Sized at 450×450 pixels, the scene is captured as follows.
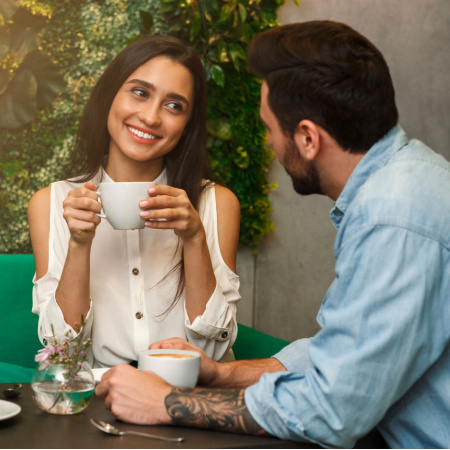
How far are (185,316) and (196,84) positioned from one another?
75 centimetres

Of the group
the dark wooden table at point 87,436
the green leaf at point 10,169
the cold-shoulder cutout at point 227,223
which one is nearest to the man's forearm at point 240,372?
the dark wooden table at point 87,436

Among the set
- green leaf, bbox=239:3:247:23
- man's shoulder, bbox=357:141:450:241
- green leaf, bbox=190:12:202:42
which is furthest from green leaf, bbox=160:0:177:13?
man's shoulder, bbox=357:141:450:241

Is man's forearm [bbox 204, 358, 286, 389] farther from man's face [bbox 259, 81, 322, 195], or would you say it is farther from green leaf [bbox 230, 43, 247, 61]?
green leaf [bbox 230, 43, 247, 61]

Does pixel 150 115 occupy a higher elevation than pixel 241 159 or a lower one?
higher

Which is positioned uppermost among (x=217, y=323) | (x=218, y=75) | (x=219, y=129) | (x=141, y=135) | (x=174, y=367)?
(x=218, y=75)

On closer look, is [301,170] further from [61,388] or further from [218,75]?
[218,75]

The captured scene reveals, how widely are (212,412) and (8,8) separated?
262cm

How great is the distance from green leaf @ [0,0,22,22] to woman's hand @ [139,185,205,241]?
6.28 ft

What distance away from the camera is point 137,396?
3.29ft

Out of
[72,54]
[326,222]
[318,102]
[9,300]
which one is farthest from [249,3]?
[318,102]

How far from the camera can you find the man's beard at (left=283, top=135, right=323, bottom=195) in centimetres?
121

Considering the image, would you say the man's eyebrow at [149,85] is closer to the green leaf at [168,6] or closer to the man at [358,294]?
the man at [358,294]

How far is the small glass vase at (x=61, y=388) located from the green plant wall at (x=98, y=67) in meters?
2.22

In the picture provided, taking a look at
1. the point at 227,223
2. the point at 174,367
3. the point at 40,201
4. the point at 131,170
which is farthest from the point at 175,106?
the point at 174,367
